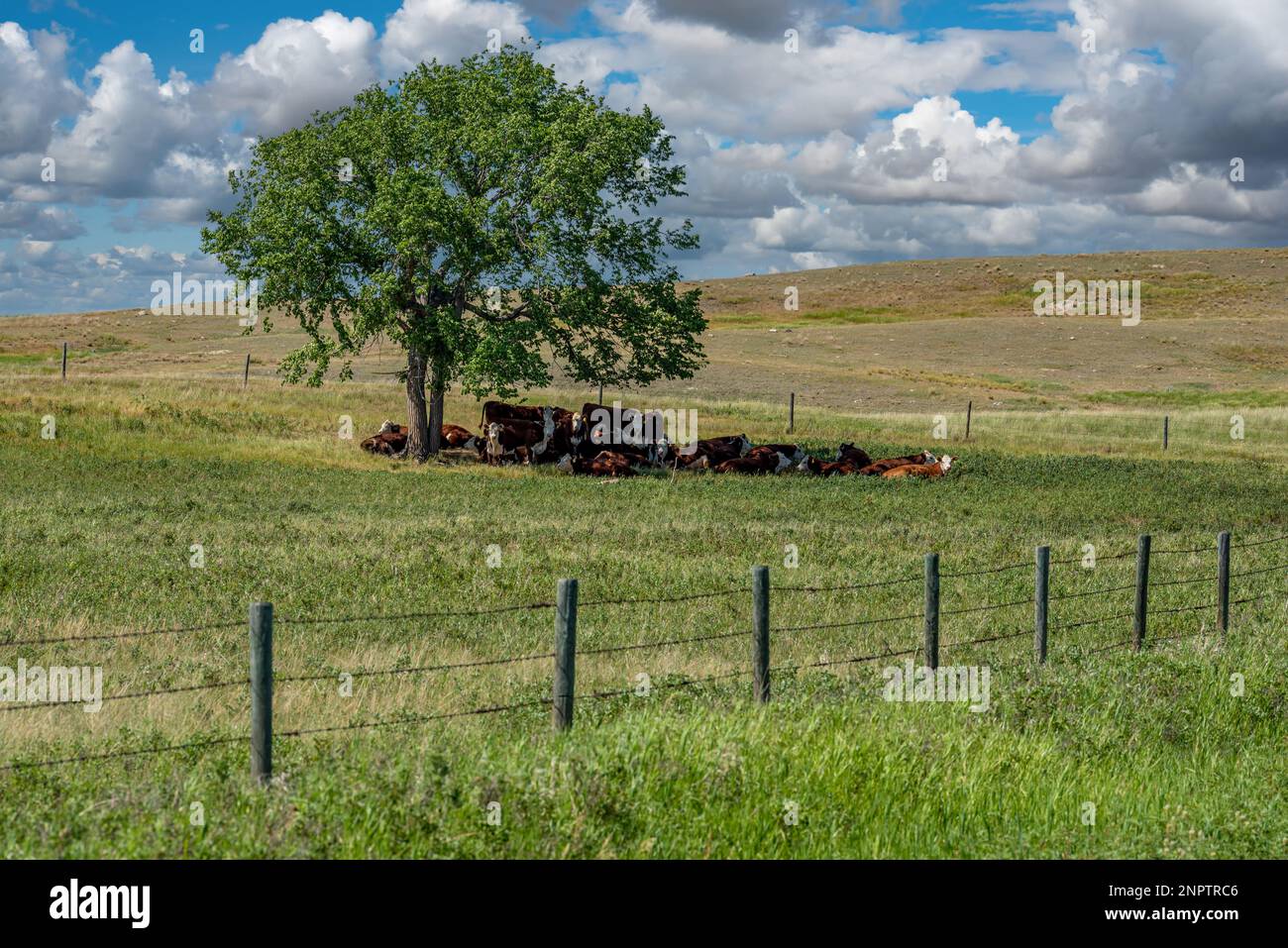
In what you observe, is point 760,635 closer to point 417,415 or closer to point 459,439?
point 417,415

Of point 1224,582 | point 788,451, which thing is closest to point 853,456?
point 788,451

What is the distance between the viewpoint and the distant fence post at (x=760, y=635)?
9.23 m

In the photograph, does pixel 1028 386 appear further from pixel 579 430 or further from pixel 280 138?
pixel 280 138

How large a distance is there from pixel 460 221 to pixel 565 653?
2549cm

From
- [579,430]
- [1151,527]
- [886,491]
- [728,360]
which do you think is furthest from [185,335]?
[1151,527]

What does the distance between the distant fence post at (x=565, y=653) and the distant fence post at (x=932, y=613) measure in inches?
160

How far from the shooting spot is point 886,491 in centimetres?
2988

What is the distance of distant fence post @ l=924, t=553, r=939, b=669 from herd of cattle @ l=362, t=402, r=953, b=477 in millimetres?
22779

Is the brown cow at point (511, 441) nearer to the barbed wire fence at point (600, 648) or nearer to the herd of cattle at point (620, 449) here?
the herd of cattle at point (620, 449)

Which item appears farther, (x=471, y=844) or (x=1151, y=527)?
(x=1151, y=527)

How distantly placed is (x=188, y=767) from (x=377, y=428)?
33.0 m

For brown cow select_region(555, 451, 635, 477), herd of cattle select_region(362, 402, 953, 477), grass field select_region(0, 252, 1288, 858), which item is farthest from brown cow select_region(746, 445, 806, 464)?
brown cow select_region(555, 451, 635, 477)

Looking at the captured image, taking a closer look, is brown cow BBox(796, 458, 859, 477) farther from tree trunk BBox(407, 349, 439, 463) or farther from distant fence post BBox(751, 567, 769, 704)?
distant fence post BBox(751, 567, 769, 704)

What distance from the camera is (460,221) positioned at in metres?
31.7
